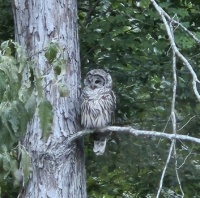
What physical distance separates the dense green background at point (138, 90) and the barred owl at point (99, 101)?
34.9 inches

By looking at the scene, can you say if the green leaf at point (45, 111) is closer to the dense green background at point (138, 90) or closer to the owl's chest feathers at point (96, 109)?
the owl's chest feathers at point (96, 109)

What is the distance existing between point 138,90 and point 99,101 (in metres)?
1.55

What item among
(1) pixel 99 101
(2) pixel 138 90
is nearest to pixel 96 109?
(1) pixel 99 101

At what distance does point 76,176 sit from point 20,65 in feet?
7.17

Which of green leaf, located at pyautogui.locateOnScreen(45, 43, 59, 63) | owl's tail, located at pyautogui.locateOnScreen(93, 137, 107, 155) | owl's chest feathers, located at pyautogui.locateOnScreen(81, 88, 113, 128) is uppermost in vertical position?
green leaf, located at pyautogui.locateOnScreen(45, 43, 59, 63)

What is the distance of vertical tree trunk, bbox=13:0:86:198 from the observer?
20.1 ft

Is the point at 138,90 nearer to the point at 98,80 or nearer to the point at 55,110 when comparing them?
the point at 98,80

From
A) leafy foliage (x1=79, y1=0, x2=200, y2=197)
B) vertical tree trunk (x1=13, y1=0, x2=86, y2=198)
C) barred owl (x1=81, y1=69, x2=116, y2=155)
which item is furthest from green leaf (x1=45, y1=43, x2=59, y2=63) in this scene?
leafy foliage (x1=79, y1=0, x2=200, y2=197)

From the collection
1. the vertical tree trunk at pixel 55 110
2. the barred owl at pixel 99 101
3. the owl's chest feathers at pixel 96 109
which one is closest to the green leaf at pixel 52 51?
the vertical tree trunk at pixel 55 110

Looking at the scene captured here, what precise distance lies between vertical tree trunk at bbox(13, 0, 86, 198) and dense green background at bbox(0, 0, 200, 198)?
4.29ft

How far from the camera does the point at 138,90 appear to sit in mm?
8117

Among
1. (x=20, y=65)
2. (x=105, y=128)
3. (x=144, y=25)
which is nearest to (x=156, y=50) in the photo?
(x=144, y=25)

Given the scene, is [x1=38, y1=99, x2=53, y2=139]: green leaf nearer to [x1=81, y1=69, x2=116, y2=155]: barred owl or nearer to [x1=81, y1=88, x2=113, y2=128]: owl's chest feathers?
[x1=81, y1=88, x2=113, y2=128]: owl's chest feathers

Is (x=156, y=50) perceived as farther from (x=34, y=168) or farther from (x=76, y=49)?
(x=34, y=168)
